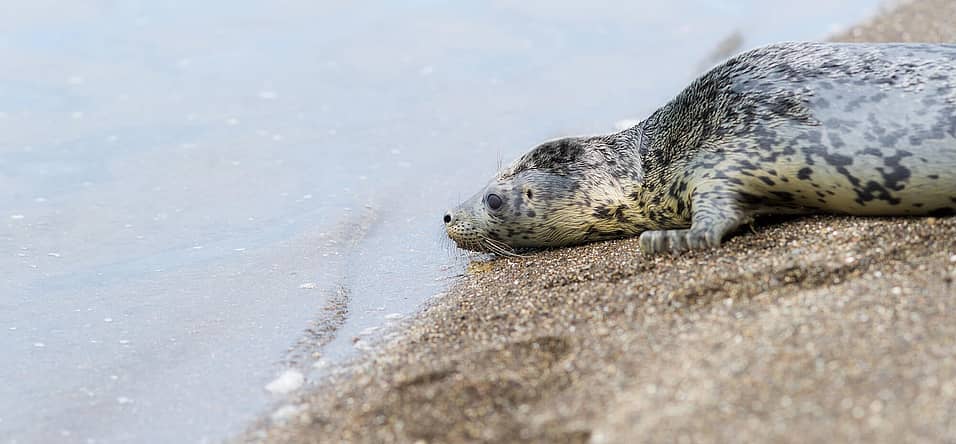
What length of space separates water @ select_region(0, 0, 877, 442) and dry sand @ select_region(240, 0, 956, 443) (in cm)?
56

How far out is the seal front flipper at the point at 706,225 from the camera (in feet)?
14.7

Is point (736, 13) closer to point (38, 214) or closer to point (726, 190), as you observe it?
point (726, 190)

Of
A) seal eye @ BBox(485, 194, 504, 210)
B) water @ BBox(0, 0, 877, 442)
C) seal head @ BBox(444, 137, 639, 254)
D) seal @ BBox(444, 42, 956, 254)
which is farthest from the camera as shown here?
seal eye @ BBox(485, 194, 504, 210)

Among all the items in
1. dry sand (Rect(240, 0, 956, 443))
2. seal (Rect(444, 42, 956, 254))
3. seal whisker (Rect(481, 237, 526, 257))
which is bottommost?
seal whisker (Rect(481, 237, 526, 257))

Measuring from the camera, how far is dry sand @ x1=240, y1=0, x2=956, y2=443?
2877 mm

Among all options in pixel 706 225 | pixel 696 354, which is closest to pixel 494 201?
pixel 706 225

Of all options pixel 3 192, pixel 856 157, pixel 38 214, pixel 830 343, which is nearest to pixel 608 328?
pixel 830 343

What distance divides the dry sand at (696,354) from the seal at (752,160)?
0.43 ft

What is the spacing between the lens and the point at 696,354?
3.29 m

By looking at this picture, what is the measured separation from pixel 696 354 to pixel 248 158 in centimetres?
485

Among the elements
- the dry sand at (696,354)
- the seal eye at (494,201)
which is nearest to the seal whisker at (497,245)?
the seal eye at (494,201)

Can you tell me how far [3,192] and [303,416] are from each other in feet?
13.3

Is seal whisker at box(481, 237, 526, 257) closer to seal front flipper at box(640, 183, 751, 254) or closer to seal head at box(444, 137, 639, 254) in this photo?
seal head at box(444, 137, 639, 254)

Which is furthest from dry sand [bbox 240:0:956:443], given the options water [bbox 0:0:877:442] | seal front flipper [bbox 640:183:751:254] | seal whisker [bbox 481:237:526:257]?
seal whisker [bbox 481:237:526:257]
